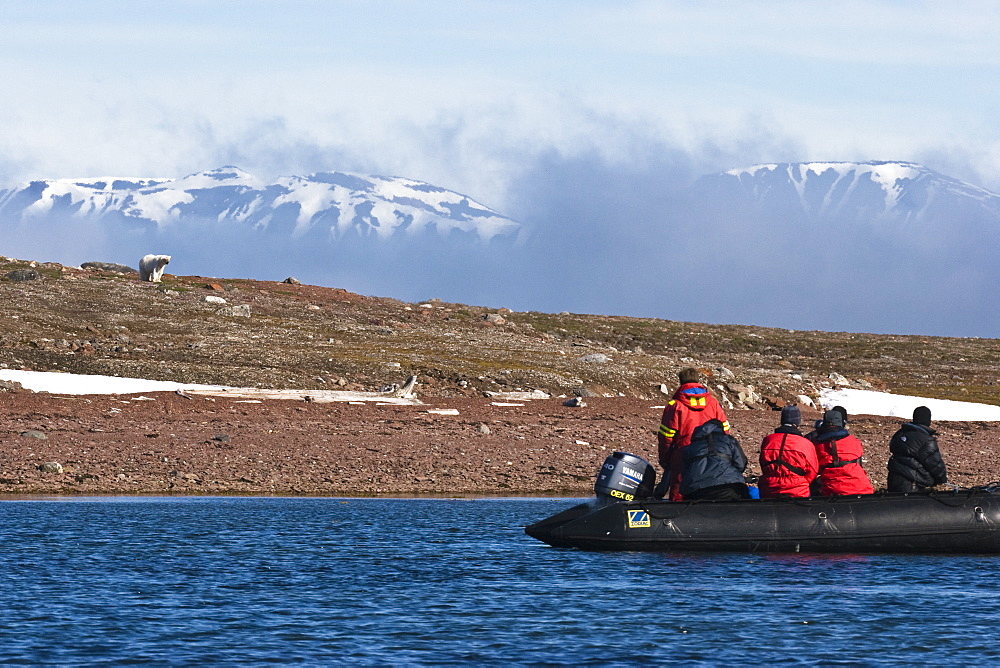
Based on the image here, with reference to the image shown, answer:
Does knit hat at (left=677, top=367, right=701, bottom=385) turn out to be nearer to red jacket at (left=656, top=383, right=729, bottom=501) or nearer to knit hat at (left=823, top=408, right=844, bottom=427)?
red jacket at (left=656, top=383, right=729, bottom=501)

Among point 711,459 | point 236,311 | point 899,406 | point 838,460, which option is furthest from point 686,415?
point 236,311

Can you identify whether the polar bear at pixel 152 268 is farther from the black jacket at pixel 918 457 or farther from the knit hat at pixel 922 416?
the knit hat at pixel 922 416

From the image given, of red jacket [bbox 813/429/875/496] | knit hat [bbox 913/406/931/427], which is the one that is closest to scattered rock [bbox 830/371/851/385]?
knit hat [bbox 913/406/931/427]

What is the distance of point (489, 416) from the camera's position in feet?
161

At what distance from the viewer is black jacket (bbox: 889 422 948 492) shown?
81.8ft

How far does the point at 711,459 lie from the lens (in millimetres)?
24141

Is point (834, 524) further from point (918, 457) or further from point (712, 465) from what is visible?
point (712, 465)

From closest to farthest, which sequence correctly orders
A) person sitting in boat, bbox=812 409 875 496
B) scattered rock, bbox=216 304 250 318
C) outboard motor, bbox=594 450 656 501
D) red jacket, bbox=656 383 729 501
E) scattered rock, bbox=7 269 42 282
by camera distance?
red jacket, bbox=656 383 729 501, person sitting in boat, bbox=812 409 875 496, outboard motor, bbox=594 450 656 501, scattered rock, bbox=216 304 250 318, scattered rock, bbox=7 269 42 282

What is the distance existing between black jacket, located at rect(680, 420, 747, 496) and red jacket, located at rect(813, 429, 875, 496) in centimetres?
168

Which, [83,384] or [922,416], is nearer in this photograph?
[922,416]

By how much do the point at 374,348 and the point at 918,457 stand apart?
50.8 m

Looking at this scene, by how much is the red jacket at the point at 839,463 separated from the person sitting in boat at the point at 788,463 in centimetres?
28

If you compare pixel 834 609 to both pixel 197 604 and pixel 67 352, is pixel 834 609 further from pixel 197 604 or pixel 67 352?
pixel 67 352

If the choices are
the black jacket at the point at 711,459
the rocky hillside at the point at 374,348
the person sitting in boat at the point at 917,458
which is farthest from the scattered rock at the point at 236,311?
the person sitting in boat at the point at 917,458
